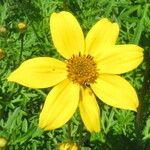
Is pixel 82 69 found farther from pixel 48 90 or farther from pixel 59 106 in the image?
pixel 48 90

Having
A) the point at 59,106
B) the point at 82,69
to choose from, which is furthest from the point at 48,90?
the point at 59,106

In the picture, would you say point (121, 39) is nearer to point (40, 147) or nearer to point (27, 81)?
point (40, 147)

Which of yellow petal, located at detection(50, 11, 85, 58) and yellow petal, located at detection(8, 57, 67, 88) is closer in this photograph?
yellow petal, located at detection(8, 57, 67, 88)

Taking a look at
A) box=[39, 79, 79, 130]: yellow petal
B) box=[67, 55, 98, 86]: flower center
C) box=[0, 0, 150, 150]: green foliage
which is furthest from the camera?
box=[0, 0, 150, 150]: green foliage

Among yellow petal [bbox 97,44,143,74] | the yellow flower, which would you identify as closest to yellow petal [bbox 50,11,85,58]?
the yellow flower

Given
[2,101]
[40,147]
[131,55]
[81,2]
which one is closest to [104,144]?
[40,147]

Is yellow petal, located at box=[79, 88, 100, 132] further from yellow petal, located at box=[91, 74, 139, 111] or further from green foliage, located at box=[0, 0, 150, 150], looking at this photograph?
green foliage, located at box=[0, 0, 150, 150]

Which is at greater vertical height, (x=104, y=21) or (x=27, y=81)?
(x=104, y=21)
